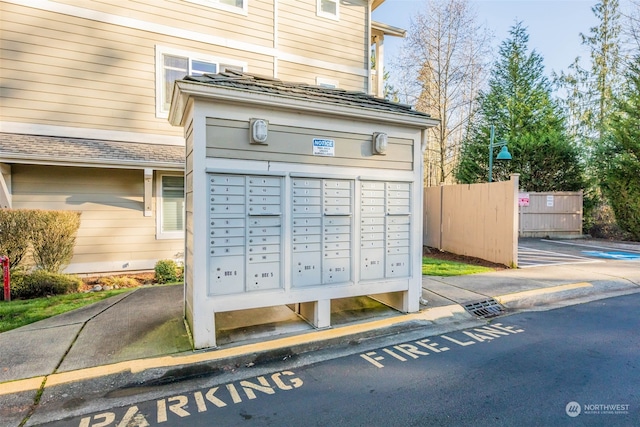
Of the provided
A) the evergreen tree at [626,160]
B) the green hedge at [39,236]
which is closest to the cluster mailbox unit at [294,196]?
the green hedge at [39,236]

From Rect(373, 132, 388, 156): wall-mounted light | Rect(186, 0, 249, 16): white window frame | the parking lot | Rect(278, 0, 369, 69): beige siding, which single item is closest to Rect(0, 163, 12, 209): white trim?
Rect(186, 0, 249, 16): white window frame

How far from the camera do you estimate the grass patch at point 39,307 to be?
463 cm

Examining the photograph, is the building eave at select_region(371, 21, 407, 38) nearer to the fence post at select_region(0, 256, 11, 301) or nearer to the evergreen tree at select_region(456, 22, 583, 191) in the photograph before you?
the evergreen tree at select_region(456, 22, 583, 191)

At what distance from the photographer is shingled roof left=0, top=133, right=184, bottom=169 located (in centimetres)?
650

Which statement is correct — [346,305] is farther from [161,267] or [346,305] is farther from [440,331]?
[161,267]

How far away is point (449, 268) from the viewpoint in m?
8.33

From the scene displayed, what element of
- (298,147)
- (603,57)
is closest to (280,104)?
(298,147)

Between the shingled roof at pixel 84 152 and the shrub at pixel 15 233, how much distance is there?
1.09 metres

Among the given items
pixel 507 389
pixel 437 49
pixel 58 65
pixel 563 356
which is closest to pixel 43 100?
pixel 58 65

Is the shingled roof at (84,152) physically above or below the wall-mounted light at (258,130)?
above

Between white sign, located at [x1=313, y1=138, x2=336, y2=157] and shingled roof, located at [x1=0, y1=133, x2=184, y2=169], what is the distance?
162 inches

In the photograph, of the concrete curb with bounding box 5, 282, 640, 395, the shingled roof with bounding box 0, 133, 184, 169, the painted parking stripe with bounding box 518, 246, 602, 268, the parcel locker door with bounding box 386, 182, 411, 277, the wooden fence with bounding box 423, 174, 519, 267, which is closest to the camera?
the concrete curb with bounding box 5, 282, 640, 395

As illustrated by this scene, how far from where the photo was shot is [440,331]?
15.2 feet

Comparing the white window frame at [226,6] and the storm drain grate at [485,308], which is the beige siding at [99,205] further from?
the storm drain grate at [485,308]
